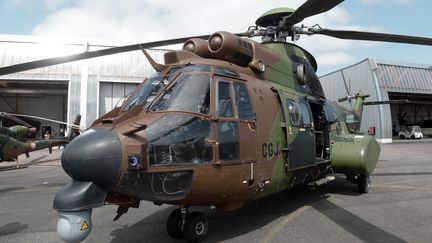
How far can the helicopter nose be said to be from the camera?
13.7ft

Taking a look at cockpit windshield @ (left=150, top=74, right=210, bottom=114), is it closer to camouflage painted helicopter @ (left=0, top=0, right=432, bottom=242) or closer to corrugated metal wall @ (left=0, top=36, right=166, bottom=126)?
camouflage painted helicopter @ (left=0, top=0, right=432, bottom=242)

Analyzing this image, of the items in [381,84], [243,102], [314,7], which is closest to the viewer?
[243,102]

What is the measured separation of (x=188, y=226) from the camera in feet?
17.0

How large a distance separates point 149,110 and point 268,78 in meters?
2.78

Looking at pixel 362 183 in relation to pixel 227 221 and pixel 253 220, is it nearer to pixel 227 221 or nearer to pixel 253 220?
pixel 253 220

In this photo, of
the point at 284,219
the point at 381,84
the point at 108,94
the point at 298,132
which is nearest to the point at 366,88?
the point at 381,84

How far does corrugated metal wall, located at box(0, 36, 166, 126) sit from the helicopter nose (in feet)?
93.8

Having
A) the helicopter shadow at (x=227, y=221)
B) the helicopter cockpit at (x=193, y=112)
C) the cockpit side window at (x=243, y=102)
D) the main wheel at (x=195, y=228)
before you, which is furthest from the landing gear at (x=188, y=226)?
the cockpit side window at (x=243, y=102)

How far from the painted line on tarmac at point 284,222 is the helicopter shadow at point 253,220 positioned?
0.10 meters

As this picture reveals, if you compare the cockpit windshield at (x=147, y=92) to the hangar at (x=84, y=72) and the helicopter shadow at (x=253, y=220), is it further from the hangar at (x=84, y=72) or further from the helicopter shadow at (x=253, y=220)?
the hangar at (x=84, y=72)

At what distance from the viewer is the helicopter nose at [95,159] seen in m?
4.18

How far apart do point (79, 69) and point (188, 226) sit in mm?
30372

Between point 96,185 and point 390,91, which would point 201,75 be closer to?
point 96,185

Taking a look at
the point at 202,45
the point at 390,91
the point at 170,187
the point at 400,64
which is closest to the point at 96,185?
the point at 170,187
